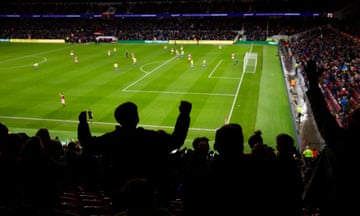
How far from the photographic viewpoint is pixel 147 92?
1206 inches

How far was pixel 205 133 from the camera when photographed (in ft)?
71.3

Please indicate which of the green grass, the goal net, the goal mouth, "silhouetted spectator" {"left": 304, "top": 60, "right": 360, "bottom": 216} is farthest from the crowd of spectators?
the goal mouth

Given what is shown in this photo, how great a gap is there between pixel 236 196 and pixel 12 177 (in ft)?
12.2

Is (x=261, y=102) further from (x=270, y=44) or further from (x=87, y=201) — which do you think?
(x=270, y=44)

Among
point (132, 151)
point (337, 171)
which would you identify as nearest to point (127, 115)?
point (132, 151)

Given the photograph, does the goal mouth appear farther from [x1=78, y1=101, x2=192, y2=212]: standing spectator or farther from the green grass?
[x1=78, y1=101, x2=192, y2=212]: standing spectator

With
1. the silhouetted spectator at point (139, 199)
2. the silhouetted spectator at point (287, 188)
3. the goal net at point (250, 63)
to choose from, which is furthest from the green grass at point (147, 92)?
the silhouetted spectator at point (139, 199)

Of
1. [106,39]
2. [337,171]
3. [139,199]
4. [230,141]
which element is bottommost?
[139,199]

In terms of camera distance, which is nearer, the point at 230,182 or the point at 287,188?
the point at 230,182

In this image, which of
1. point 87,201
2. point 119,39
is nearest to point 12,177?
point 87,201

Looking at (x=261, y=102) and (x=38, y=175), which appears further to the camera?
(x=261, y=102)

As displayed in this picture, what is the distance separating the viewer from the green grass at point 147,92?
2350 centimetres

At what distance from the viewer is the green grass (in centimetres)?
2350

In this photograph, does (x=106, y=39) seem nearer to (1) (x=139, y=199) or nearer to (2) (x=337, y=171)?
(1) (x=139, y=199)
